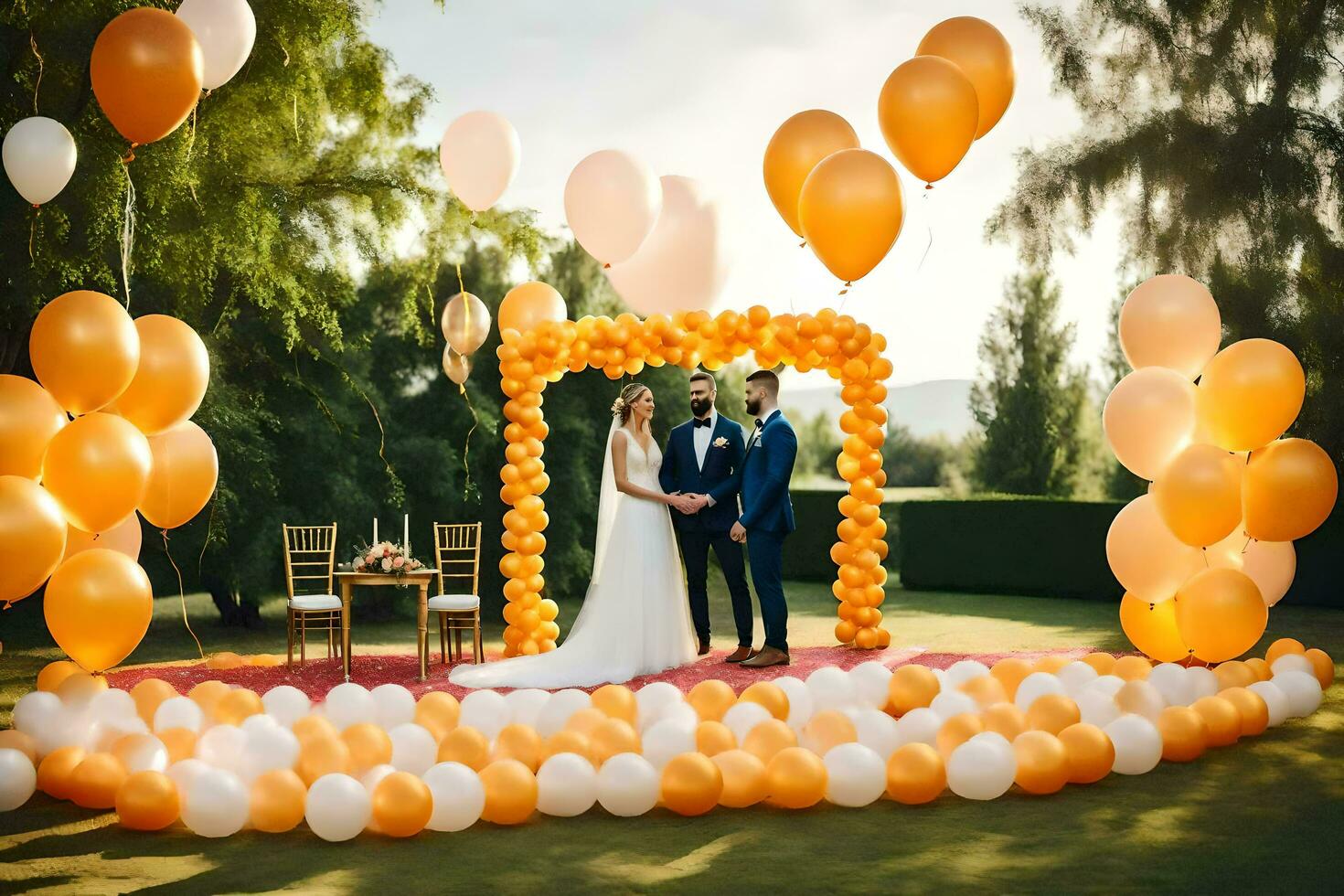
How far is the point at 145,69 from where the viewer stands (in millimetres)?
5125

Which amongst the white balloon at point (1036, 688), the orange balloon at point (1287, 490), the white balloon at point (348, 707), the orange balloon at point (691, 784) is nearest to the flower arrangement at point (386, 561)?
the white balloon at point (348, 707)

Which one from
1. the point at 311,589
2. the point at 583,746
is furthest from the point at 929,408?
the point at 583,746

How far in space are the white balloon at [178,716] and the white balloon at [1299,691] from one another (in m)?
4.62

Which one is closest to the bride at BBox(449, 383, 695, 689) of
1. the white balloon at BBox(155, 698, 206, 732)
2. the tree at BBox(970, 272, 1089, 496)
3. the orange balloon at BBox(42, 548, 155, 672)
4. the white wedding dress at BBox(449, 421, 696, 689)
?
the white wedding dress at BBox(449, 421, 696, 689)

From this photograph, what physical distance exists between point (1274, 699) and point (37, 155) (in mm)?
6068

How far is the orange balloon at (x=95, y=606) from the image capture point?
196 inches

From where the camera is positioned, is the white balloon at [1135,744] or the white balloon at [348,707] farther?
the white balloon at [348,707]

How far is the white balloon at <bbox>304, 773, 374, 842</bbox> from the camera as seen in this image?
3.82 m

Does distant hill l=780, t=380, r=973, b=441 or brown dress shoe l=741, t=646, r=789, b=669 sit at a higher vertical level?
distant hill l=780, t=380, r=973, b=441

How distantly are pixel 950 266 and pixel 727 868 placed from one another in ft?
50.0

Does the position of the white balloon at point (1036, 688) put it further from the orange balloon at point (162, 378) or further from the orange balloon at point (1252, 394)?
the orange balloon at point (162, 378)

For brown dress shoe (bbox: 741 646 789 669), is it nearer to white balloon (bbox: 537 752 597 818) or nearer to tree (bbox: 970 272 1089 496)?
white balloon (bbox: 537 752 597 818)

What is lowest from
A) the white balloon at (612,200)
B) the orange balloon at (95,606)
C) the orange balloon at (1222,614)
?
the orange balloon at (1222,614)

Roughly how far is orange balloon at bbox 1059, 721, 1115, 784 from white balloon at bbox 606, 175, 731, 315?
369 cm
